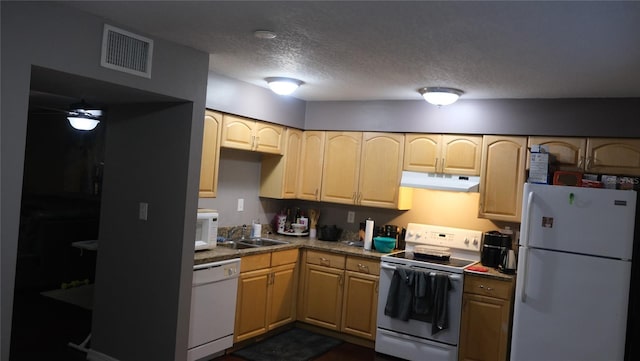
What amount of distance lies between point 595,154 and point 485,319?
1.57m

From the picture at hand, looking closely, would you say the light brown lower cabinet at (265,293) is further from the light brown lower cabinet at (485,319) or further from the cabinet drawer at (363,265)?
the light brown lower cabinet at (485,319)

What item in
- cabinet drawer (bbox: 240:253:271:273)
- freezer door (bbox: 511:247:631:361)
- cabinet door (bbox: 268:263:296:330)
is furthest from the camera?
cabinet door (bbox: 268:263:296:330)

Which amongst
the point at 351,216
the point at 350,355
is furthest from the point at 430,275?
the point at 351,216

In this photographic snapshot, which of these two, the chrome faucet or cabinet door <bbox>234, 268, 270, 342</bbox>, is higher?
the chrome faucet

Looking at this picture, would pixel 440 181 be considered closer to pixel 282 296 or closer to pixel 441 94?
pixel 441 94

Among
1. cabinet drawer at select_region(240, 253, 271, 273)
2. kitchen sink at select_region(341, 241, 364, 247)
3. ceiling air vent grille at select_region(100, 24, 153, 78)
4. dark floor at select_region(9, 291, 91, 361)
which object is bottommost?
dark floor at select_region(9, 291, 91, 361)

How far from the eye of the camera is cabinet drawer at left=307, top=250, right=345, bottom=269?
4578 millimetres

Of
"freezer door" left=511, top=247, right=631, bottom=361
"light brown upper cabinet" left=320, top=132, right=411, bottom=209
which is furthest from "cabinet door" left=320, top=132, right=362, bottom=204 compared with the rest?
"freezer door" left=511, top=247, right=631, bottom=361

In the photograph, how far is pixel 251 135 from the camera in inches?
177

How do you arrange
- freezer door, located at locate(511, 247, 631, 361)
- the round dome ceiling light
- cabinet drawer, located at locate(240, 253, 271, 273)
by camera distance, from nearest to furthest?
the round dome ceiling light < freezer door, located at locate(511, 247, 631, 361) < cabinet drawer, located at locate(240, 253, 271, 273)

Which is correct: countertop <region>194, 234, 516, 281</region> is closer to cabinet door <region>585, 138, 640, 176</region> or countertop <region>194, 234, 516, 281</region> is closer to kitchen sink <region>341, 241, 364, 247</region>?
kitchen sink <region>341, 241, 364, 247</region>

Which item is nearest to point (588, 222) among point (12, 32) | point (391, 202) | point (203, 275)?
point (391, 202)

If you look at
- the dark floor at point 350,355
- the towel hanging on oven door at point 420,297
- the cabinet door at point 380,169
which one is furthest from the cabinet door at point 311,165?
the dark floor at point 350,355

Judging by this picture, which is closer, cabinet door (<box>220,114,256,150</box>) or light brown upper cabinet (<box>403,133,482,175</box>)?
cabinet door (<box>220,114,256,150</box>)
